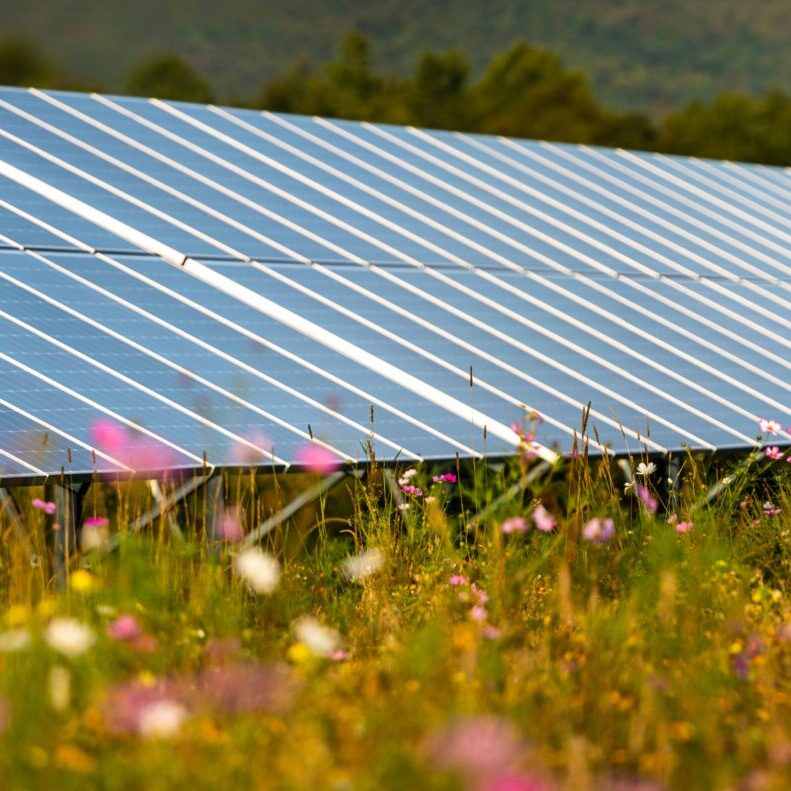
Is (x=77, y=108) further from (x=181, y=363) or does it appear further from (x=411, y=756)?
(x=411, y=756)

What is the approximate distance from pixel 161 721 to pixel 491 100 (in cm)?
9432

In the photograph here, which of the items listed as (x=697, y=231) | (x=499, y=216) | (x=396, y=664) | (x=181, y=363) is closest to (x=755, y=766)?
(x=396, y=664)

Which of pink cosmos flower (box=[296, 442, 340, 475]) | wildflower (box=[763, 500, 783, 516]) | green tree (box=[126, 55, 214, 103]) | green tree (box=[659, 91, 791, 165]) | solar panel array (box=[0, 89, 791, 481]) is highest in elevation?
green tree (box=[126, 55, 214, 103])

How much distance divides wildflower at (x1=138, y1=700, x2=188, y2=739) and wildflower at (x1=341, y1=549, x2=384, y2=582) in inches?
135

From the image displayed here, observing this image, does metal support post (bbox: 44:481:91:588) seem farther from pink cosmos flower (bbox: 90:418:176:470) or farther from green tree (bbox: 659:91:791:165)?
green tree (bbox: 659:91:791:165)

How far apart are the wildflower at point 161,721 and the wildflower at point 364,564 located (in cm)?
342

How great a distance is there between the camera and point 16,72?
90.0 m

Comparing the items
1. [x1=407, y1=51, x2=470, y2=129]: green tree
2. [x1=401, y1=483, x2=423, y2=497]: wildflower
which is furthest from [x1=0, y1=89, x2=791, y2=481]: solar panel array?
[x1=407, y1=51, x2=470, y2=129]: green tree

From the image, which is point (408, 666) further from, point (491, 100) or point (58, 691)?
point (491, 100)

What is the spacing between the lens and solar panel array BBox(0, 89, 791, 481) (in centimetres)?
1004

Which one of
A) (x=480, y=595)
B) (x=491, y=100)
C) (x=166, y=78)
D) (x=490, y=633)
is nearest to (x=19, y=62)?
(x=166, y=78)

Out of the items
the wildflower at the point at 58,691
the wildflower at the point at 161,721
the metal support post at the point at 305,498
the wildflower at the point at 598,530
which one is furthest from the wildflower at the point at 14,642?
the metal support post at the point at 305,498

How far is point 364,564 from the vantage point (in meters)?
8.25

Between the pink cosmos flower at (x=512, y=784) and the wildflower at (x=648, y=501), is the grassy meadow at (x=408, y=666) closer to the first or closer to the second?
the pink cosmos flower at (x=512, y=784)
